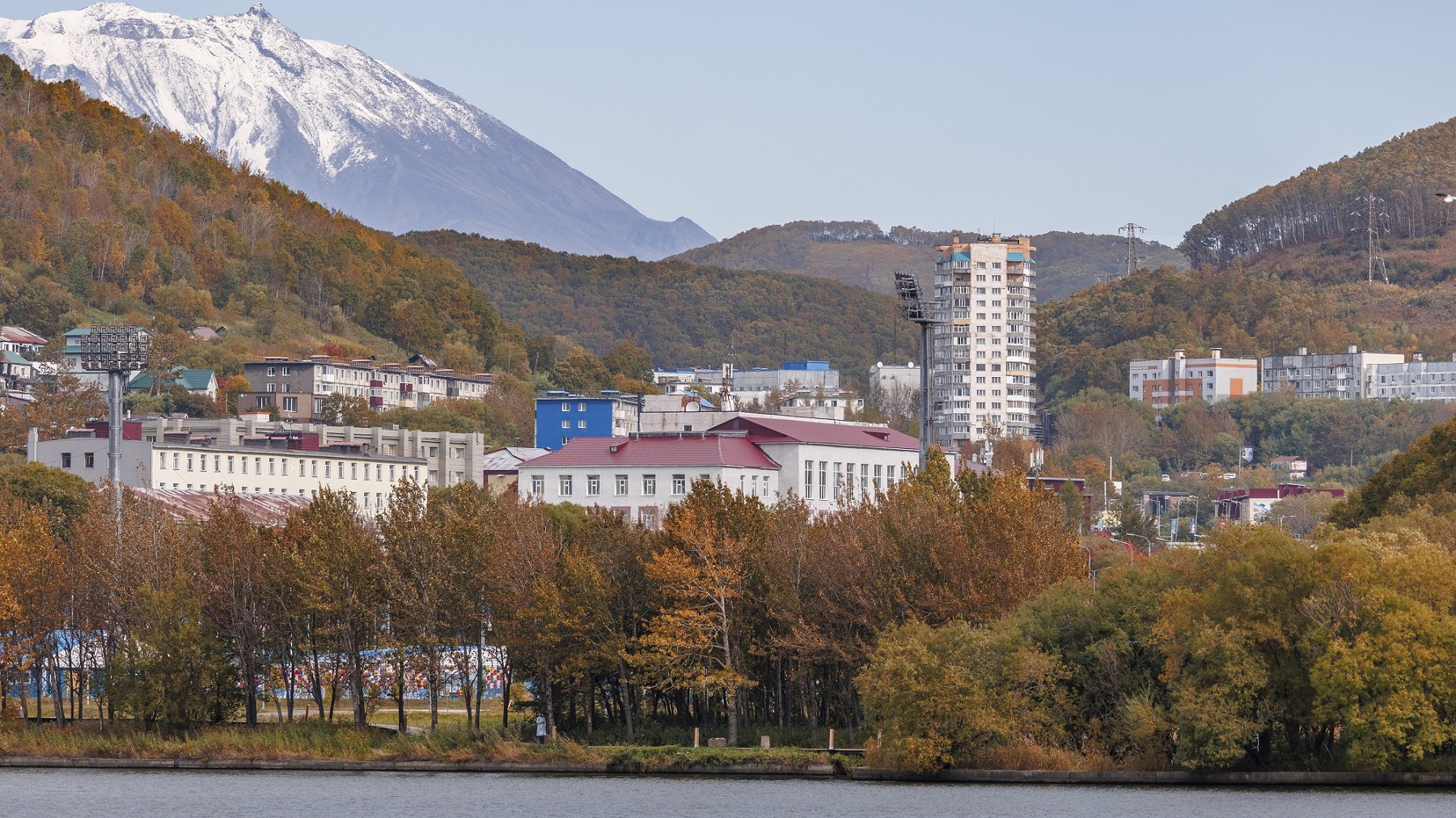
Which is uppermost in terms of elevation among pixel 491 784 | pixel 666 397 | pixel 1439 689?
pixel 666 397

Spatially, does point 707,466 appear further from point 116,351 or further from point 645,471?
point 116,351

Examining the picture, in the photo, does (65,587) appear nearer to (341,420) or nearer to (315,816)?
(315,816)

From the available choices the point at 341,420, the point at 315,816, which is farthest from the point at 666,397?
the point at 315,816

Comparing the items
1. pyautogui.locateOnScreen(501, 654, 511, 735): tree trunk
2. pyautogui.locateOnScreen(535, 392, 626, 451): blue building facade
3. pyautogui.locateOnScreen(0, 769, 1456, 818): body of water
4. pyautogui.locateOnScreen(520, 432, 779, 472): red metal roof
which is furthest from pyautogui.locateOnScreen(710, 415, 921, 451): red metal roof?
pyautogui.locateOnScreen(535, 392, 626, 451): blue building facade

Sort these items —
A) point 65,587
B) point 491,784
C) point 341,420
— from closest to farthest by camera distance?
point 491,784
point 65,587
point 341,420

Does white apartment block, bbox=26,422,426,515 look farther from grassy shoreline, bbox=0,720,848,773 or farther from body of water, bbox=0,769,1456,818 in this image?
body of water, bbox=0,769,1456,818

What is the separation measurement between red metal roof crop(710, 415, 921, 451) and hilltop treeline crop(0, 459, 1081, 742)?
25.3 meters

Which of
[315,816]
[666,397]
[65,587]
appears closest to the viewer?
[315,816]

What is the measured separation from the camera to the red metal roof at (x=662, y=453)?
88688 mm

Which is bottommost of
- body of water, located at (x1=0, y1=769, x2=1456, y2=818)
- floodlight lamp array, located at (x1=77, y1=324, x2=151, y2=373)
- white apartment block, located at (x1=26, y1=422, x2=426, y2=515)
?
body of water, located at (x1=0, y1=769, x2=1456, y2=818)

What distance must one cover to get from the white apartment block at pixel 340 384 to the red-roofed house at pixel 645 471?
2981 inches

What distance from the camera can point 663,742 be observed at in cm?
6069

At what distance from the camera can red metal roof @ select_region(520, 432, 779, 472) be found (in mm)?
88688

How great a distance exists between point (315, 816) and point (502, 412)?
4979 inches
